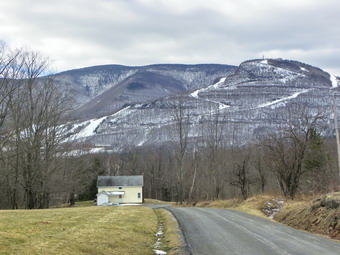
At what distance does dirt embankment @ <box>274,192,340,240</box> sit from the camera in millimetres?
15086

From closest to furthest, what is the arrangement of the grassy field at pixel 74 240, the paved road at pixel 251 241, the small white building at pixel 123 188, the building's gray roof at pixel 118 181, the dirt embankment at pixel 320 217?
the grassy field at pixel 74 240 < the paved road at pixel 251 241 < the dirt embankment at pixel 320 217 < the small white building at pixel 123 188 < the building's gray roof at pixel 118 181

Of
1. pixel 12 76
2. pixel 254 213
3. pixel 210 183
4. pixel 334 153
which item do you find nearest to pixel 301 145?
pixel 254 213

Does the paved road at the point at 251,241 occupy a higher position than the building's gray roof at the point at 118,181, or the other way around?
the paved road at the point at 251,241

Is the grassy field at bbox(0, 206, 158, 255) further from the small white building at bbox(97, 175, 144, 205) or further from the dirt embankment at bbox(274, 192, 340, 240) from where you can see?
the small white building at bbox(97, 175, 144, 205)

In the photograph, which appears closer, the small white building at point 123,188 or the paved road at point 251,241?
the paved road at point 251,241

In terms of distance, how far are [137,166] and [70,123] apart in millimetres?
56792

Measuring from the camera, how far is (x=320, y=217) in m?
16.4

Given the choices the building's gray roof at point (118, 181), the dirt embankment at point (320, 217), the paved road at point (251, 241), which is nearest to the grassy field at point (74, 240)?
the paved road at point (251, 241)

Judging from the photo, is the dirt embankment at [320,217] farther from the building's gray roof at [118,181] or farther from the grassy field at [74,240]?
the building's gray roof at [118,181]

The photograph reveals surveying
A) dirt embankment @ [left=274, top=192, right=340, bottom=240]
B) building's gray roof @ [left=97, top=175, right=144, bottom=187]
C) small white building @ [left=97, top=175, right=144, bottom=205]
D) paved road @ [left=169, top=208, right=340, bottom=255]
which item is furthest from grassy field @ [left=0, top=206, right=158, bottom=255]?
building's gray roof @ [left=97, top=175, right=144, bottom=187]

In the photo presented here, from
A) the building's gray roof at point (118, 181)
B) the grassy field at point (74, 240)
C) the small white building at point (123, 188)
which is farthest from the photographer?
the building's gray roof at point (118, 181)

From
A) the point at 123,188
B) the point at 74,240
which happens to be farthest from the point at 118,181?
the point at 74,240

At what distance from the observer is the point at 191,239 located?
13211 mm

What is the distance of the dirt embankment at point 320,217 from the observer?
1509 cm
